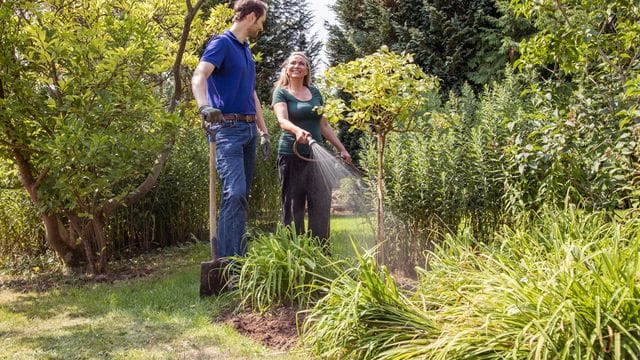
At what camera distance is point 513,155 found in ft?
12.5

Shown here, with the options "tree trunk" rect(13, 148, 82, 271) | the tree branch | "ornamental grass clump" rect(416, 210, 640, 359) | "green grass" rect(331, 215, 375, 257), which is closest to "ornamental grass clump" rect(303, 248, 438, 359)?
"ornamental grass clump" rect(416, 210, 640, 359)

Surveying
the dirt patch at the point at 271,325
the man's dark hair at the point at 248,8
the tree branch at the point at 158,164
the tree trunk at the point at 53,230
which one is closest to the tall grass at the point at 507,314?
the dirt patch at the point at 271,325

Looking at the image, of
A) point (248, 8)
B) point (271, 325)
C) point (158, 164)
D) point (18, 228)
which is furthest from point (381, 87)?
point (18, 228)

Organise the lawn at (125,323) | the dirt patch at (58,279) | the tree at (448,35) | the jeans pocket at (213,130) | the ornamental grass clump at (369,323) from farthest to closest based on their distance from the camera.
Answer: the tree at (448,35) → the dirt patch at (58,279) → the jeans pocket at (213,130) → the lawn at (125,323) → the ornamental grass clump at (369,323)

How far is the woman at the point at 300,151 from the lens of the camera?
160 inches

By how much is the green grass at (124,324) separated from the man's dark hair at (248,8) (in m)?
1.92

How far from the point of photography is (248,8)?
3867mm

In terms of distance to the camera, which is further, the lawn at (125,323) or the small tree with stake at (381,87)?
the small tree with stake at (381,87)

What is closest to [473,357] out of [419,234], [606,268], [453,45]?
[606,268]

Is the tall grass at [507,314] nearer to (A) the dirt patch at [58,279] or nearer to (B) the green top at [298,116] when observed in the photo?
(B) the green top at [298,116]

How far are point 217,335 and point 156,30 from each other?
9.81 feet

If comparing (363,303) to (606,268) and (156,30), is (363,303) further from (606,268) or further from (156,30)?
(156,30)

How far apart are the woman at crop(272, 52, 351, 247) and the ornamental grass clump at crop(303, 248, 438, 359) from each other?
1565 mm

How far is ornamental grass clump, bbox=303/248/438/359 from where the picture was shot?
2.37 m
